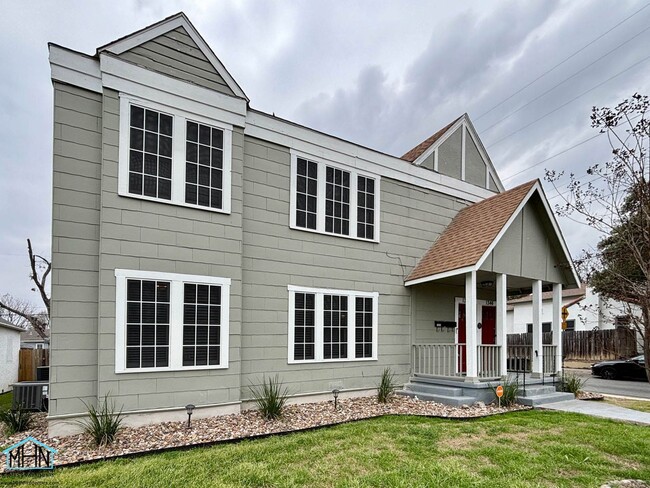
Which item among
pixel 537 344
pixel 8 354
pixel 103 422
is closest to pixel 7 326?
pixel 8 354

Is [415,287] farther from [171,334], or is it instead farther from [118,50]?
[118,50]

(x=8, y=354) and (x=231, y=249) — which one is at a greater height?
(x=231, y=249)

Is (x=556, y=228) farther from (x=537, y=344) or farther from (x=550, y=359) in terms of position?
(x=550, y=359)

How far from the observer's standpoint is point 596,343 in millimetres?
22953

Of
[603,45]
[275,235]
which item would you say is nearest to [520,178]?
[603,45]

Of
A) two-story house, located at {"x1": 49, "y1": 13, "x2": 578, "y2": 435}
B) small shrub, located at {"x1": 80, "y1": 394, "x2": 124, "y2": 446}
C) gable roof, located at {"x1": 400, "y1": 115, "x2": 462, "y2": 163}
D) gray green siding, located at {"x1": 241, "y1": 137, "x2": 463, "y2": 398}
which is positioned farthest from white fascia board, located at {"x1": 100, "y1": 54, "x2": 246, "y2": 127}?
gable roof, located at {"x1": 400, "y1": 115, "x2": 462, "y2": 163}

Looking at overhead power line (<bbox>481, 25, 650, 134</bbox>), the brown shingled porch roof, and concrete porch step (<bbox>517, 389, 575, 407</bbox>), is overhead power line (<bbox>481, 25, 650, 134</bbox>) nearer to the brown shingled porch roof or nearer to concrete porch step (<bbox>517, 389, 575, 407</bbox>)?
the brown shingled porch roof

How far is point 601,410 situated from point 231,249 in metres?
8.38

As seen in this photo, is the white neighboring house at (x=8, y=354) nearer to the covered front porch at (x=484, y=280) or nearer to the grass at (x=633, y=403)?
the covered front porch at (x=484, y=280)

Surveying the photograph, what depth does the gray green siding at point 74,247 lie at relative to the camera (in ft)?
21.0

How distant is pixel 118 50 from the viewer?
7.12m

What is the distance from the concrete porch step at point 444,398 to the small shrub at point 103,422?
20.8ft

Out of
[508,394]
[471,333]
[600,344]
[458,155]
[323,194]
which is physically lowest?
[600,344]

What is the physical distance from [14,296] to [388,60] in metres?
42.5
